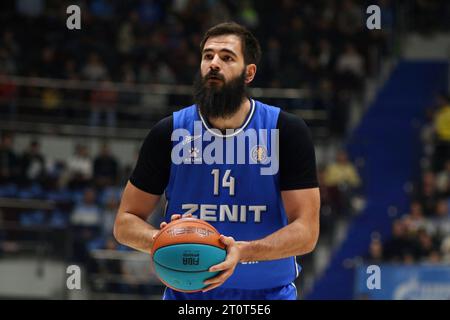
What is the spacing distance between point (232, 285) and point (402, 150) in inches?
411

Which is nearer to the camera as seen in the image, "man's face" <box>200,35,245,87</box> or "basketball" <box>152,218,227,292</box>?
"basketball" <box>152,218,227,292</box>

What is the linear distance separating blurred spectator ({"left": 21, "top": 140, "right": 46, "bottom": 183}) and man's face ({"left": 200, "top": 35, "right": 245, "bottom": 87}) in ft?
30.0

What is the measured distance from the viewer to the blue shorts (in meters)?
4.71

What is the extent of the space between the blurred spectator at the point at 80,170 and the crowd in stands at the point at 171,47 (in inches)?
42.5

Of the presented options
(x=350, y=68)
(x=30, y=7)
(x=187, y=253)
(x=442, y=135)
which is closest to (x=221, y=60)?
(x=187, y=253)

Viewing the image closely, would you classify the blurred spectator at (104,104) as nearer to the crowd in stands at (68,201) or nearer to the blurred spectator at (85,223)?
the crowd in stands at (68,201)

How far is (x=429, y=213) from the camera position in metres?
13.1

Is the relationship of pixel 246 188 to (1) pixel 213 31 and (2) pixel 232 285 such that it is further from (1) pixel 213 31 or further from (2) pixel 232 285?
(1) pixel 213 31

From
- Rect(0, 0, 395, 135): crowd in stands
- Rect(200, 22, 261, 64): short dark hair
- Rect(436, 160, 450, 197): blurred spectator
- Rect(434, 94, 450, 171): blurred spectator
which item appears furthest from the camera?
Rect(0, 0, 395, 135): crowd in stands

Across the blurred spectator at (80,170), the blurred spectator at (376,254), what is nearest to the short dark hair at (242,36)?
the blurred spectator at (376,254)

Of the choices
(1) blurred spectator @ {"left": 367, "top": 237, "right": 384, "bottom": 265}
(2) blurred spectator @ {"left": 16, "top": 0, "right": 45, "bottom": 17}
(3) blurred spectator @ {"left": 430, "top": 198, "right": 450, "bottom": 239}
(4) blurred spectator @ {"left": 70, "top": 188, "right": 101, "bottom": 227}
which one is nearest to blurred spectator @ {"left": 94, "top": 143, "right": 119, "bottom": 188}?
(4) blurred spectator @ {"left": 70, "top": 188, "right": 101, "bottom": 227}

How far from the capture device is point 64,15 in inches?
630

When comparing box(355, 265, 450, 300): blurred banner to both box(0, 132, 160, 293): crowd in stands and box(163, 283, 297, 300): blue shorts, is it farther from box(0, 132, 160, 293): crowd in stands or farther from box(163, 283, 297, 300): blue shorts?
box(163, 283, 297, 300): blue shorts

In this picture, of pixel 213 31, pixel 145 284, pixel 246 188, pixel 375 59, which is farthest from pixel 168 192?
pixel 375 59
